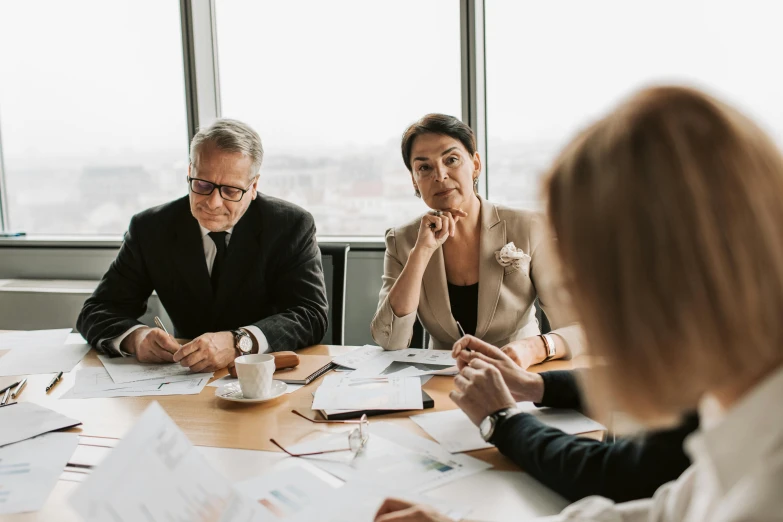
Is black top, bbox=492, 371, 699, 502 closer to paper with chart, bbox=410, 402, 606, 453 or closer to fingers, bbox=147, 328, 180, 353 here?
paper with chart, bbox=410, 402, 606, 453

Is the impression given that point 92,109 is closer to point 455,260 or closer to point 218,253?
point 218,253

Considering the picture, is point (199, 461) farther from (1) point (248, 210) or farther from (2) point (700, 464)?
(1) point (248, 210)

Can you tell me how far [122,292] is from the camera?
7.54 feet

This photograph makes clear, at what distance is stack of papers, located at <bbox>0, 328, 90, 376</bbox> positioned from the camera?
1812 millimetres

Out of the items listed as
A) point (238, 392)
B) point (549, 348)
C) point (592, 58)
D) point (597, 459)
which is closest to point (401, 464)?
point (597, 459)

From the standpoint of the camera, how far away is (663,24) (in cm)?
295

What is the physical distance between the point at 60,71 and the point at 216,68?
1.04 meters

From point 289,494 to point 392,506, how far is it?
0.63ft

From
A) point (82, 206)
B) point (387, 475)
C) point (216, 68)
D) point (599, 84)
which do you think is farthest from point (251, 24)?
point (387, 475)

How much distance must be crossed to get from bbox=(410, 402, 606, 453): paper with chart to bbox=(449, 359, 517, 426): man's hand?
0.04 m

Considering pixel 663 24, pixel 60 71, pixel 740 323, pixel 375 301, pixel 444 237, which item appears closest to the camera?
pixel 740 323

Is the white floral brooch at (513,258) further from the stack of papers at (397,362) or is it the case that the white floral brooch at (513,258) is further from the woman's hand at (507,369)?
the woman's hand at (507,369)

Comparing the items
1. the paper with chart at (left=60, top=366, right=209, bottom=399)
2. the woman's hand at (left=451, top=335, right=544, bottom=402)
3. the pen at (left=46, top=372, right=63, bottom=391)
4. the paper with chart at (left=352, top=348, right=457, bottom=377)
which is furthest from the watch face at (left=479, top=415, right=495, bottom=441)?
the pen at (left=46, top=372, right=63, bottom=391)

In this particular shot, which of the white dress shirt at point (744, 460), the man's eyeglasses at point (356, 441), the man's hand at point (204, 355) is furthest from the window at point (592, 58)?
the white dress shirt at point (744, 460)
